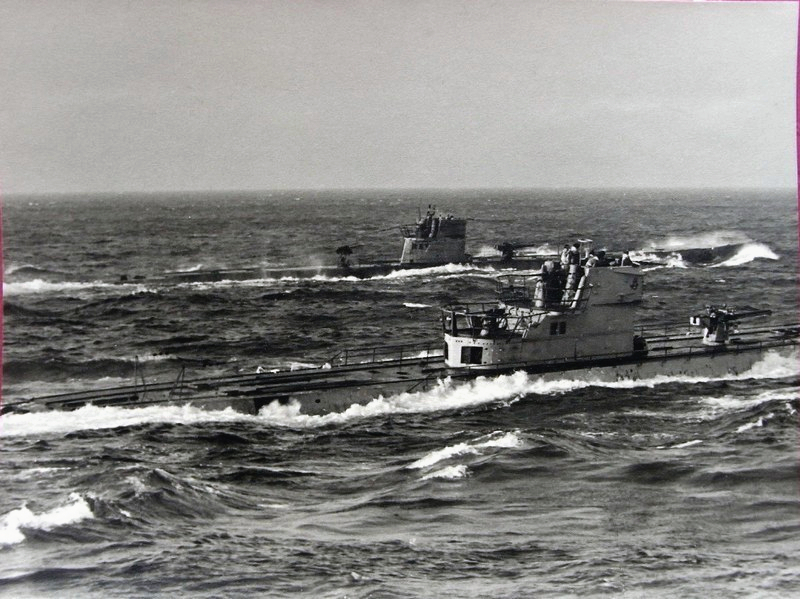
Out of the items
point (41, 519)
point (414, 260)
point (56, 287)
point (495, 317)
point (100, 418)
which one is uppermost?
point (414, 260)

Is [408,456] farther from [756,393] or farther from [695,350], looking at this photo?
[695,350]

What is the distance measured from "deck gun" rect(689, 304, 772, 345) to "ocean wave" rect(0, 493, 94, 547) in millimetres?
7825

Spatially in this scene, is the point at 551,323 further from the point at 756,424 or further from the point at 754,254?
the point at 756,424

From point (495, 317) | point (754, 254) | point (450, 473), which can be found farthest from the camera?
point (495, 317)

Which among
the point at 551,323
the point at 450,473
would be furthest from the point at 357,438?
the point at 551,323

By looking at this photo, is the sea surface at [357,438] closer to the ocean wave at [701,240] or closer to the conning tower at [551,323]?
the ocean wave at [701,240]

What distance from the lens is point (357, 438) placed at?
9906 millimetres

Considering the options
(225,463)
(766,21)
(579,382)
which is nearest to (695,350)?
(579,382)

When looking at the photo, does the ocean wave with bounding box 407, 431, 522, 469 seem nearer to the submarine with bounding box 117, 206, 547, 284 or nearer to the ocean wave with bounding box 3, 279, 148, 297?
the submarine with bounding box 117, 206, 547, 284

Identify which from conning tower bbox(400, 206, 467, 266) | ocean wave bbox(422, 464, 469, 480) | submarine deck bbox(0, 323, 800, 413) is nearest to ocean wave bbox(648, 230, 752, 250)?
submarine deck bbox(0, 323, 800, 413)

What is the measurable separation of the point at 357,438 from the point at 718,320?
559 centimetres

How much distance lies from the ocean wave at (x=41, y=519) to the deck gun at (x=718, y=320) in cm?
783

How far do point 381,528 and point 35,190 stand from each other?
5017 mm

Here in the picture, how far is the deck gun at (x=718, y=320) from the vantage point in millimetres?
11164
